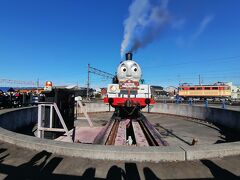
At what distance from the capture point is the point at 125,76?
1411cm

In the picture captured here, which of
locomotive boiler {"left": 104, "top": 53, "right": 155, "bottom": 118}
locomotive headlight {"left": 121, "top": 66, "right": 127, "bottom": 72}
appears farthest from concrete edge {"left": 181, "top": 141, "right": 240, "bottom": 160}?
locomotive headlight {"left": 121, "top": 66, "right": 127, "bottom": 72}

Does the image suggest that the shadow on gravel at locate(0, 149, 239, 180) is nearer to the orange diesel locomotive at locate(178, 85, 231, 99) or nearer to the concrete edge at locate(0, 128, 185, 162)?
the concrete edge at locate(0, 128, 185, 162)

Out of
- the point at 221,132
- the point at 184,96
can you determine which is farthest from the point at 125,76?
the point at 184,96

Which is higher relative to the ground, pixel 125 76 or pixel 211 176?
pixel 125 76

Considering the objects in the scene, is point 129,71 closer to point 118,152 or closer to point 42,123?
point 42,123

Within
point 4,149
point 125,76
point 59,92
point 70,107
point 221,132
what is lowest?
point 221,132

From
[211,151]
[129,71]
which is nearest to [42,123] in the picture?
[211,151]

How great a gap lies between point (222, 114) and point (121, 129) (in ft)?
26.5

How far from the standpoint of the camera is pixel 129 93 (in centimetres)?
1335

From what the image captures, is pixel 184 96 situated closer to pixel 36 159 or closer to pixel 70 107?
pixel 70 107

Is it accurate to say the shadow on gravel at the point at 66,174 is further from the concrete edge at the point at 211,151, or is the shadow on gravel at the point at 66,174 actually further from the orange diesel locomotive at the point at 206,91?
the orange diesel locomotive at the point at 206,91

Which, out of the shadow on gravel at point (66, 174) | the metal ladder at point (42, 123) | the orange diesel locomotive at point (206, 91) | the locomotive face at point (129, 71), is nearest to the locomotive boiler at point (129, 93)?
the locomotive face at point (129, 71)

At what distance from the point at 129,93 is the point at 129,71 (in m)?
1.48

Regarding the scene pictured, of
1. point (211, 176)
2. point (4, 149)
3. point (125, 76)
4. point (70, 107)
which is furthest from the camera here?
point (125, 76)
